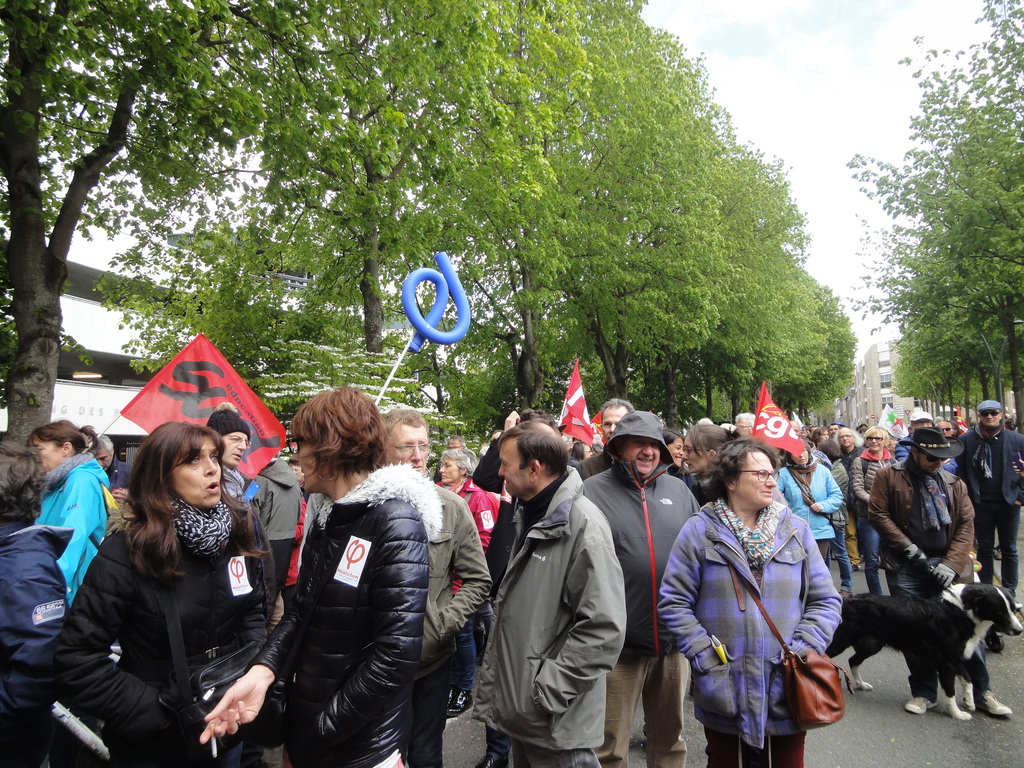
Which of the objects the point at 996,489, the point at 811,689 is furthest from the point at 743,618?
the point at 996,489

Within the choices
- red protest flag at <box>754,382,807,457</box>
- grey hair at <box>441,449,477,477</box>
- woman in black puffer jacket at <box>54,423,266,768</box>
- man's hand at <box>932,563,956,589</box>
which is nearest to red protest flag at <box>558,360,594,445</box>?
red protest flag at <box>754,382,807,457</box>

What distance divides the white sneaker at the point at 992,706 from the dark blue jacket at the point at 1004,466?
3139 mm

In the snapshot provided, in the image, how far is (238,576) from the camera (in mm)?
2514

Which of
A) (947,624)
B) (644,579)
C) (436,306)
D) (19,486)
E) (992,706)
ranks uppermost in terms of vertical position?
(436,306)

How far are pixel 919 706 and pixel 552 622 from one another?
146 inches

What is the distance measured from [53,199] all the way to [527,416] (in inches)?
367

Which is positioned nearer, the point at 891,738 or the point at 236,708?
the point at 236,708

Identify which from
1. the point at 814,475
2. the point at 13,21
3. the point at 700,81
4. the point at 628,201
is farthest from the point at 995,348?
the point at 13,21

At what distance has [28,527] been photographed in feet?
8.41

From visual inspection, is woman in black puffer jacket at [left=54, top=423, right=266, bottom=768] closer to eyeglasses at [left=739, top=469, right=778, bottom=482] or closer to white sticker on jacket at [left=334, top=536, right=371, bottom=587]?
white sticker on jacket at [left=334, top=536, right=371, bottom=587]

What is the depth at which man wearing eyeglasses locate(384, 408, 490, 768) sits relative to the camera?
10.6ft

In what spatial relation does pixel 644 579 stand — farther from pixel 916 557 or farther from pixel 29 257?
pixel 29 257

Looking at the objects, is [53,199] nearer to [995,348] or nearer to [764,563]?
[764,563]

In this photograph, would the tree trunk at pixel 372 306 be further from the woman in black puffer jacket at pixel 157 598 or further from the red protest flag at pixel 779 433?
the woman in black puffer jacket at pixel 157 598
